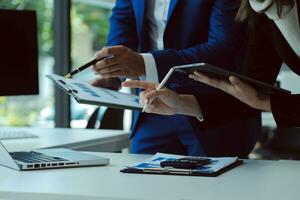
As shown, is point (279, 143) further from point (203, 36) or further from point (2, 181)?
point (2, 181)

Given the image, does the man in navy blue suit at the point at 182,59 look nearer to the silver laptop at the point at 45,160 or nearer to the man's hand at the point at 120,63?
the man's hand at the point at 120,63

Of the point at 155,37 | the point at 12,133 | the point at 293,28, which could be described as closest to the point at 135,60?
the point at 155,37

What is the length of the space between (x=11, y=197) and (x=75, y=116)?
3.16 m

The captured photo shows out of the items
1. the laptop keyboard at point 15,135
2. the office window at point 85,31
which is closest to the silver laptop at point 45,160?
the laptop keyboard at point 15,135

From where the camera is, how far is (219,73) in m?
1.55

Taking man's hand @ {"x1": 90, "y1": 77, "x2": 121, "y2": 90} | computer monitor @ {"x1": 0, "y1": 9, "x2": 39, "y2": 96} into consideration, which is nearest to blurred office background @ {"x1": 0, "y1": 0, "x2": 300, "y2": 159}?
computer monitor @ {"x1": 0, "y1": 9, "x2": 39, "y2": 96}

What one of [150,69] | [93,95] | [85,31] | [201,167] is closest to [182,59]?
[150,69]

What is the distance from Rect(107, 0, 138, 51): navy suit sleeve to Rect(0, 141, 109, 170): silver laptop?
2.15 ft

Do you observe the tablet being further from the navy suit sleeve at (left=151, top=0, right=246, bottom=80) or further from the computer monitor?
the computer monitor

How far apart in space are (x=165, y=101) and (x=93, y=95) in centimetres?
23

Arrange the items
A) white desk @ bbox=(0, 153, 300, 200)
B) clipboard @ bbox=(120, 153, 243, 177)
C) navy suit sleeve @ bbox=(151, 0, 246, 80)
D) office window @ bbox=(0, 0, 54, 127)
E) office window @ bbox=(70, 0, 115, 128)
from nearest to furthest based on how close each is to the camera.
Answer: white desk @ bbox=(0, 153, 300, 200), clipboard @ bbox=(120, 153, 243, 177), navy suit sleeve @ bbox=(151, 0, 246, 80), office window @ bbox=(0, 0, 54, 127), office window @ bbox=(70, 0, 115, 128)

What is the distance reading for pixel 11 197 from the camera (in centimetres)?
123

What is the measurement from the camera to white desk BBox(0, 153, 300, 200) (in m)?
1.19

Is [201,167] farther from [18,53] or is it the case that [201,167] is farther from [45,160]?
[18,53]
